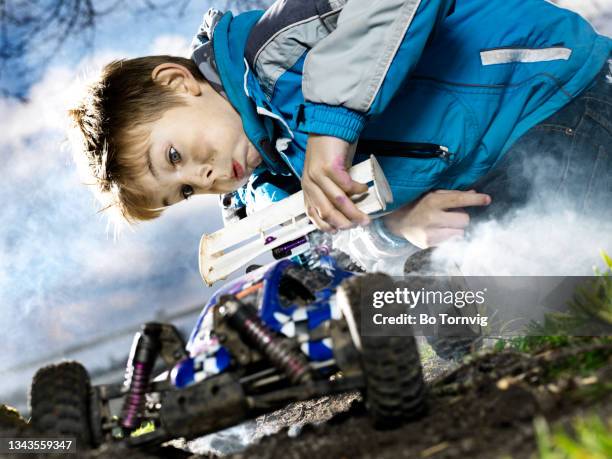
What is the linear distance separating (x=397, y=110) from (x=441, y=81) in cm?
15

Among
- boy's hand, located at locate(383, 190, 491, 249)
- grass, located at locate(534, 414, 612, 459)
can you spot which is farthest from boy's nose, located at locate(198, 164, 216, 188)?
grass, located at locate(534, 414, 612, 459)

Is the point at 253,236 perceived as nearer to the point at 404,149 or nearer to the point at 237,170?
the point at 237,170

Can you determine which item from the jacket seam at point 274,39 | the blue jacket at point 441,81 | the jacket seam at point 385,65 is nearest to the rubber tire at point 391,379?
the jacket seam at point 385,65

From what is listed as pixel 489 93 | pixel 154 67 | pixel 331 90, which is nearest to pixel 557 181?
pixel 489 93

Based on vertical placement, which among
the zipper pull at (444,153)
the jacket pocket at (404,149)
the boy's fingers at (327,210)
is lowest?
the boy's fingers at (327,210)

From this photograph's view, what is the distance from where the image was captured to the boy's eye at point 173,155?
171 centimetres

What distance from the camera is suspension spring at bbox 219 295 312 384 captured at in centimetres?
101

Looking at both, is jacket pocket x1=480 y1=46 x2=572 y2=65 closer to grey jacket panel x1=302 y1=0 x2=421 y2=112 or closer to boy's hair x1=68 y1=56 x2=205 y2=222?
grey jacket panel x1=302 y1=0 x2=421 y2=112

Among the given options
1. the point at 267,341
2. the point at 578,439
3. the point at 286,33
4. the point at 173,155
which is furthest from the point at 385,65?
the point at 578,439

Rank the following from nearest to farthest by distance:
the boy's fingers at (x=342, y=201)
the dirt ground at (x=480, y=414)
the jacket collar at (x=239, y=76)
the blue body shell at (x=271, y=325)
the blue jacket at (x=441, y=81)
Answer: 1. the dirt ground at (x=480, y=414)
2. the blue body shell at (x=271, y=325)
3. the boy's fingers at (x=342, y=201)
4. the blue jacket at (x=441, y=81)
5. the jacket collar at (x=239, y=76)

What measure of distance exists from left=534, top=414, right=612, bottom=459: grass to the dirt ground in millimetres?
20

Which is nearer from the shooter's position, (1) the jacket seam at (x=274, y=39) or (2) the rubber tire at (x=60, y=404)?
(2) the rubber tire at (x=60, y=404)

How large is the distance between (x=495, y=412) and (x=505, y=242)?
1133 mm

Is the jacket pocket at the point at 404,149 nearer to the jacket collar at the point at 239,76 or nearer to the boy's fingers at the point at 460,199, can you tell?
the boy's fingers at the point at 460,199
